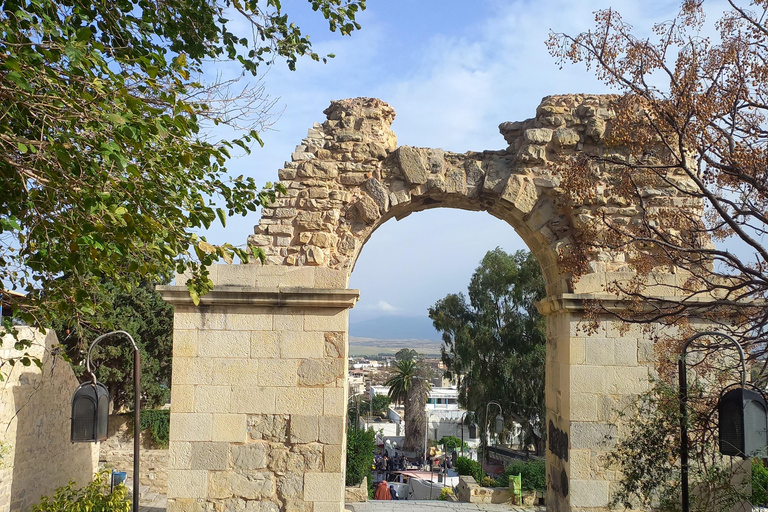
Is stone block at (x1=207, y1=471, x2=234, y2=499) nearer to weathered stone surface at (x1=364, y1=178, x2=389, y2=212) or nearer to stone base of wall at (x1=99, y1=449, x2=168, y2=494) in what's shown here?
weathered stone surface at (x1=364, y1=178, x2=389, y2=212)

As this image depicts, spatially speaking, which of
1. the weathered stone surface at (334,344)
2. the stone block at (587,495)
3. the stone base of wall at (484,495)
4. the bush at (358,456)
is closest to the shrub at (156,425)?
the bush at (358,456)

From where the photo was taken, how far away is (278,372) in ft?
20.8

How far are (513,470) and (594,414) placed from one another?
7.71m

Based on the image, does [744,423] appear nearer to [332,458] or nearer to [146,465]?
[332,458]

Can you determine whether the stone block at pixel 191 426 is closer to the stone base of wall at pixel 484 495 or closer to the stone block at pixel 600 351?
the stone block at pixel 600 351

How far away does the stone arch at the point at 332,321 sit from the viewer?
6195 mm

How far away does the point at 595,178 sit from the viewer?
21.3 feet

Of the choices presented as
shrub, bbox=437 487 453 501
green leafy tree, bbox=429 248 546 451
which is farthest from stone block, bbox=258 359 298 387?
green leafy tree, bbox=429 248 546 451

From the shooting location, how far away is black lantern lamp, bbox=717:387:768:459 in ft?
13.7

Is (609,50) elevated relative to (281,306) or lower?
elevated

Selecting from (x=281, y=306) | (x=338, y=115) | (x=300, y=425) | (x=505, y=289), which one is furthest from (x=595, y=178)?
(x=505, y=289)

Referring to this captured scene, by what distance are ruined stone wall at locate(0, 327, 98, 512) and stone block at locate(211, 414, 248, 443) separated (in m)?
4.42

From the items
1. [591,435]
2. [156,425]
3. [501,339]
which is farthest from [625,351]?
[501,339]

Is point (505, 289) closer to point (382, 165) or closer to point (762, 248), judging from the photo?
point (382, 165)
